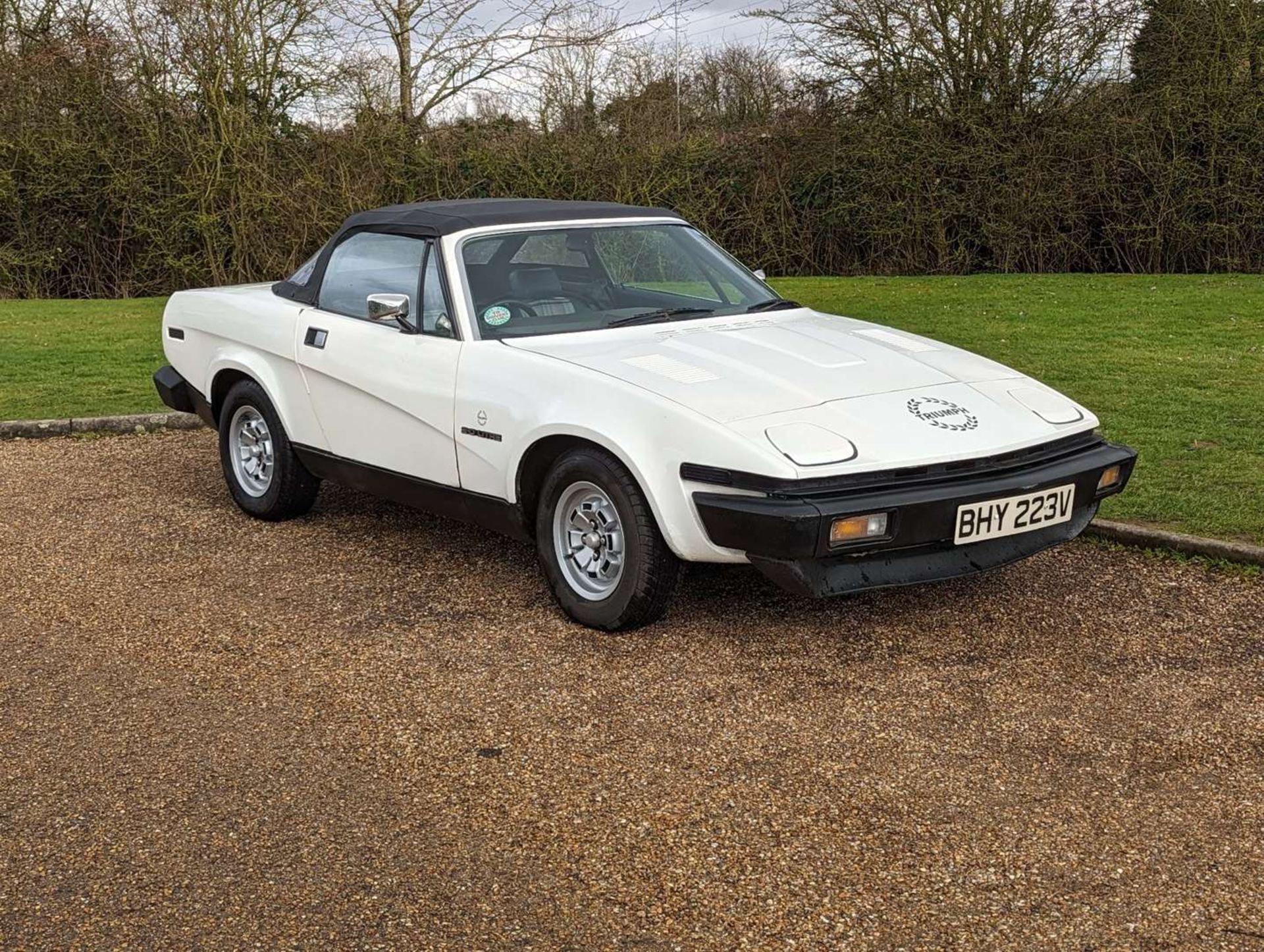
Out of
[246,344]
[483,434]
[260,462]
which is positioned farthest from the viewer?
[260,462]

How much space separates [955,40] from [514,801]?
58.4 feet

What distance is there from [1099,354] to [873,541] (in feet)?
24.2

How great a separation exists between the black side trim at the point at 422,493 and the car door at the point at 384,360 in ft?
0.14

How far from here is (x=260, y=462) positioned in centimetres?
695

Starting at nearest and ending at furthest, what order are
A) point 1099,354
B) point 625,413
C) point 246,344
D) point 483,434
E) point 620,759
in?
1. point 620,759
2. point 625,413
3. point 483,434
4. point 246,344
5. point 1099,354

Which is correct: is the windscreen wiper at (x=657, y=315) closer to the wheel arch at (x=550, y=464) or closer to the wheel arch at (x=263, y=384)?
the wheel arch at (x=550, y=464)

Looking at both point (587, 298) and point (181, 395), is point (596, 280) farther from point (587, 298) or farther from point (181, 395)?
point (181, 395)

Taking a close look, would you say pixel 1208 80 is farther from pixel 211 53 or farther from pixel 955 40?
pixel 211 53

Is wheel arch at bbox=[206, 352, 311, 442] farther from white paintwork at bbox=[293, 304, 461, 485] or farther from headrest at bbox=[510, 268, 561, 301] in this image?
headrest at bbox=[510, 268, 561, 301]

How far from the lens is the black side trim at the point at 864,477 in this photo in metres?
4.53

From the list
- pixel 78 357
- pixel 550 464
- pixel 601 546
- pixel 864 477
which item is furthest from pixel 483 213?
pixel 78 357

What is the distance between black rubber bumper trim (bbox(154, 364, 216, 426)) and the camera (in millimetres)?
7270

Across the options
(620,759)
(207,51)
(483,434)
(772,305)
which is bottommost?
(620,759)

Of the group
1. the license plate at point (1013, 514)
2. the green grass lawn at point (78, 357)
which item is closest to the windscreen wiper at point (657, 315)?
the license plate at point (1013, 514)
